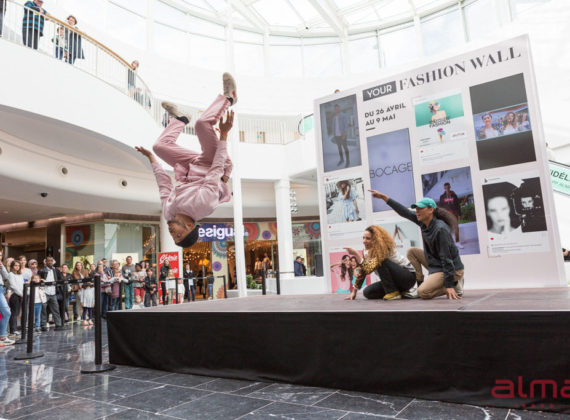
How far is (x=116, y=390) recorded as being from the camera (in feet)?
9.98

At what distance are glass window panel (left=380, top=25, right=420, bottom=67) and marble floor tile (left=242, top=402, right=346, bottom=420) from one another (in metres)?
16.0

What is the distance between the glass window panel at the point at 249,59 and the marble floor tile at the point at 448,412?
1638 centimetres

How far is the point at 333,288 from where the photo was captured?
6.20 m

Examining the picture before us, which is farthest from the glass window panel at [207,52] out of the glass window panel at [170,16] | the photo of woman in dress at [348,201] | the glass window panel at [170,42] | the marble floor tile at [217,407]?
the marble floor tile at [217,407]

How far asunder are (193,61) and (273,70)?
139 inches

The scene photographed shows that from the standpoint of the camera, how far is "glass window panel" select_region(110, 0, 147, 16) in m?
13.8

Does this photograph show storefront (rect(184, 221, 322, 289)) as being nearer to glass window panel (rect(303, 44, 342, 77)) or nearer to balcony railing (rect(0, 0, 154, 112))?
glass window panel (rect(303, 44, 342, 77))

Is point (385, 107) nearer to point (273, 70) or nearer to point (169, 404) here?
point (169, 404)

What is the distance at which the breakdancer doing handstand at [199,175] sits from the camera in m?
3.67

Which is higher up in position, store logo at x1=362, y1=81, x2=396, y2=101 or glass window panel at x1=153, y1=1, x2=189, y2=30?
glass window panel at x1=153, y1=1, x2=189, y2=30

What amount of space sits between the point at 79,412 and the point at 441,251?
2.77 m

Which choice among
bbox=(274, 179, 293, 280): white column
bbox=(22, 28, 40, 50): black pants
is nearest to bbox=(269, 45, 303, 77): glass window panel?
bbox=(274, 179, 293, 280): white column

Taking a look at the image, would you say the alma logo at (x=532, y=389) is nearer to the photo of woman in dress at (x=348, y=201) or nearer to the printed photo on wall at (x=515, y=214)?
the printed photo on wall at (x=515, y=214)

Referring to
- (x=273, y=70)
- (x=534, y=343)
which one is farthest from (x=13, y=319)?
(x=273, y=70)
